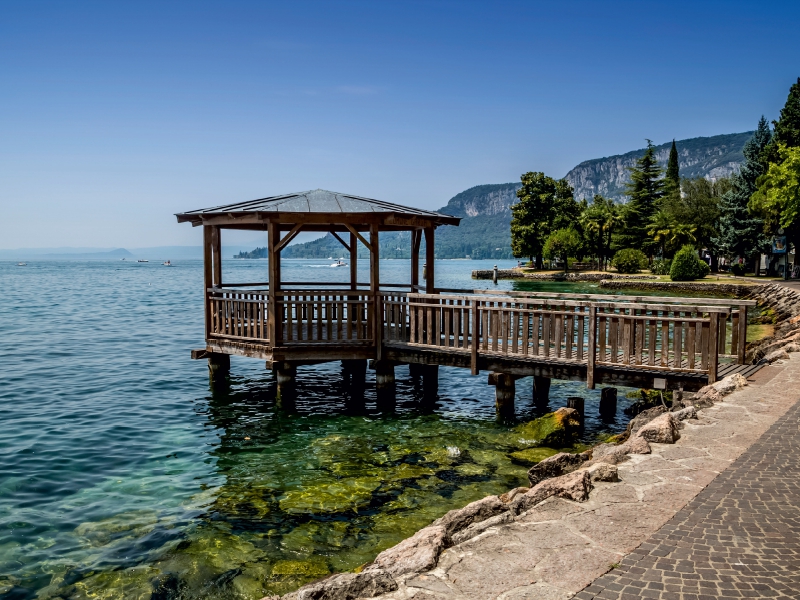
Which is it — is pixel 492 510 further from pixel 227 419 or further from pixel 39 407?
pixel 39 407

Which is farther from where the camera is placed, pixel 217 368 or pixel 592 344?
pixel 217 368

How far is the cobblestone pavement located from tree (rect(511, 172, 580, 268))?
86.1m

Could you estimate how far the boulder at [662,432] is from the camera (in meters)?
8.23

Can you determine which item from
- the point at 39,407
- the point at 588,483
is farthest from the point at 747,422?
the point at 39,407

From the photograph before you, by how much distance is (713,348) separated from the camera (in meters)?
11.2

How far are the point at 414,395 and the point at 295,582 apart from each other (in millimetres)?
10179

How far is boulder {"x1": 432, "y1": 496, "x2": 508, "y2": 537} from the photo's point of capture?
20.0 ft

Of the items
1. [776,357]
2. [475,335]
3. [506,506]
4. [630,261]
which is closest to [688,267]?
[630,261]

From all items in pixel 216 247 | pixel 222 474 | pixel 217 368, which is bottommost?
pixel 222 474

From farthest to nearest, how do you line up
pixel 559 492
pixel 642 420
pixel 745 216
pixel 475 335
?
pixel 745 216
pixel 475 335
pixel 642 420
pixel 559 492

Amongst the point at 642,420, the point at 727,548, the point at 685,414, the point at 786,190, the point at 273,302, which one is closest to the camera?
the point at 727,548

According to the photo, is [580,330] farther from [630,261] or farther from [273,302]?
[630,261]

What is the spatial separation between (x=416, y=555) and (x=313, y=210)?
9946 millimetres

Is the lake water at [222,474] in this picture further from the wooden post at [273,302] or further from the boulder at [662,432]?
the boulder at [662,432]
